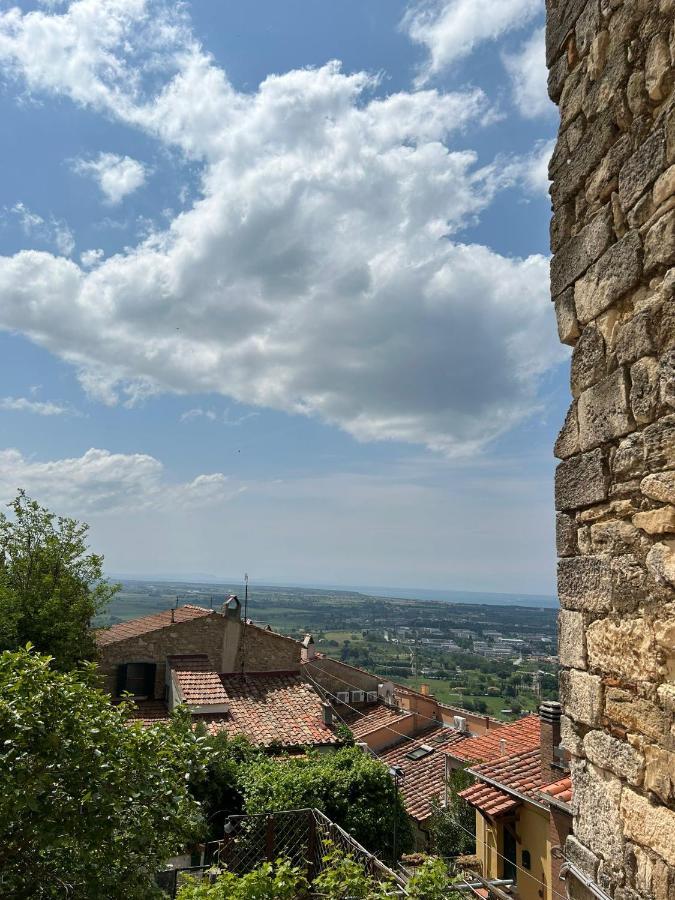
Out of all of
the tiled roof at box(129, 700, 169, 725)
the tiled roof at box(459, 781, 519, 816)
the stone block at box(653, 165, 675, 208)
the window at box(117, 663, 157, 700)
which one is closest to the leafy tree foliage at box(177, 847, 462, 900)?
the stone block at box(653, 165, 675, 208)

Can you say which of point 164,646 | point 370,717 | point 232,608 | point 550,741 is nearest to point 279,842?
point 550,741

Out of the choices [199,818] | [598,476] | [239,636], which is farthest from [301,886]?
[239,636]

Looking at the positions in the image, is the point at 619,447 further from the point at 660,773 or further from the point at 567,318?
the point at 660,773

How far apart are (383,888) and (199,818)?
1769mm

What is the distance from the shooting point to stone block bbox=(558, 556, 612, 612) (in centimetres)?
249

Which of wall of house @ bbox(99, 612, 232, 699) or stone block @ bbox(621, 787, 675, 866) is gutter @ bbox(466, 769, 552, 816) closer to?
stone block @ bbox(621, 787, 675, 866)

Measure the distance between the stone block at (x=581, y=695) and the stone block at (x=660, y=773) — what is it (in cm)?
30

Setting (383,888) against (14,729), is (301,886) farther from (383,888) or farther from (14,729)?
(14,729)

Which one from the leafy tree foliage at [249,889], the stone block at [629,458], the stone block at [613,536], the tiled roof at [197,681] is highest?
the stone block at [629,458]

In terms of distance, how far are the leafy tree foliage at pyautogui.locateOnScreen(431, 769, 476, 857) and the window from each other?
828 cm

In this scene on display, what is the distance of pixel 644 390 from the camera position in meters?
2.31

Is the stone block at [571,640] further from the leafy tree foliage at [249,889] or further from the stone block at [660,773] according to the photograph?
the leafy tree foliage at [249,889]

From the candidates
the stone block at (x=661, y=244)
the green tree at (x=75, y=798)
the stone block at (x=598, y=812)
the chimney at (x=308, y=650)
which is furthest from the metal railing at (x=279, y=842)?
the chimney at (x=308, y=650)

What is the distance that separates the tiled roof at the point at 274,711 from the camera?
1445 cm
